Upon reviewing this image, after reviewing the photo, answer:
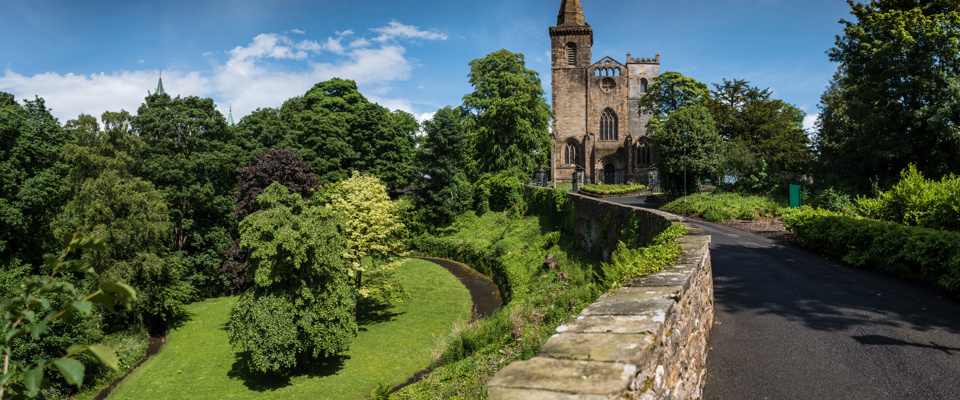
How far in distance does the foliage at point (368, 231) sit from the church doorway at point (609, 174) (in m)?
36.4

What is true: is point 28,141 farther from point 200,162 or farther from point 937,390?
point 937,390

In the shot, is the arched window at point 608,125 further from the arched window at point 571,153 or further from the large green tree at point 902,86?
the large green tree at point 902,86

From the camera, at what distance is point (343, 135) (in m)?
39.8

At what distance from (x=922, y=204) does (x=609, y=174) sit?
42.7 m

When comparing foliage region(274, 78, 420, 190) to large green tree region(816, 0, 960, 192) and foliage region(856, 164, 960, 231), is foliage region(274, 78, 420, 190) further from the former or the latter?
foliage region(856, 164, 960, 231)

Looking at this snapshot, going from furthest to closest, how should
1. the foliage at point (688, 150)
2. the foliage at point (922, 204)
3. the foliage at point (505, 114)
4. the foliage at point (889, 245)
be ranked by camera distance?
the foliage at point (505, 114) < the foliage at point (688, 150) < the foliage at point (922, 204) < the foliage at point (889, 245)

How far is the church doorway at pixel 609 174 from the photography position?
2167 inches

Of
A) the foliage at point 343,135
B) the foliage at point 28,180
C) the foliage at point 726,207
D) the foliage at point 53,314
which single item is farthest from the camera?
the foliage at point 343,135

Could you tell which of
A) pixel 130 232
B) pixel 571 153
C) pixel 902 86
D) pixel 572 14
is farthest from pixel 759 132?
pixel 130 232

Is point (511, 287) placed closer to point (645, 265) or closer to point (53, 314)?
point (645, 265)

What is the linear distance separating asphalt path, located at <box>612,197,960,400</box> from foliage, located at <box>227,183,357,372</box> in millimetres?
11173

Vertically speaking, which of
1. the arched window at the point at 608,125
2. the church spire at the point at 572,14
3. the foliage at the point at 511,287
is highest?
the church spire at the point at 572,14

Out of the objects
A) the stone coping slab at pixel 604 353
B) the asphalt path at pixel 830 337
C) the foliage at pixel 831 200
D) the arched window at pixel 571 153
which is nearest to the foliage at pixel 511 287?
the asphalt path at pixel 830 337

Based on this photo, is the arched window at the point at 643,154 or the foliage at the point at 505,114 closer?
the foliage at the point at 505,114
